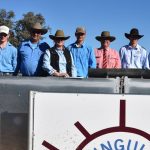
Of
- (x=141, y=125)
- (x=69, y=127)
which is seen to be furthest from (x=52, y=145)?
(x=141, y=125)

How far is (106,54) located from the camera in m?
6.94

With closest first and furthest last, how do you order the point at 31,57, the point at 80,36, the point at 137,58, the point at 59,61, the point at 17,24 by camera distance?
1. the point at 59,61
2. the point at 31,57
3. the point at 80,36
4. the point at 137,58
5. the point at 17,24

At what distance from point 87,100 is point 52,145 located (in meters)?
0.49

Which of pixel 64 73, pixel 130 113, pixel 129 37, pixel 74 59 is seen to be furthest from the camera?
pixel 129 37

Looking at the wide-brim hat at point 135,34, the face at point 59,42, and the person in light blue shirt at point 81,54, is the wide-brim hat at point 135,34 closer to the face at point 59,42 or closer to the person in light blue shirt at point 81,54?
the person in light blue shirt at point 81,54

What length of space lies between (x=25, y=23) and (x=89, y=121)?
3901cm

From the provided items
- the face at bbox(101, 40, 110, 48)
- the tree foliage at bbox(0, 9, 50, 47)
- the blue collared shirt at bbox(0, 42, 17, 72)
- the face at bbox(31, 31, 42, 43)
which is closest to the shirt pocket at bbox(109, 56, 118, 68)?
the face at bbox(101, 40, 110, 48)

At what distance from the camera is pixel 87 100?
159 inches

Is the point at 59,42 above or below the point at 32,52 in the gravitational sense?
above

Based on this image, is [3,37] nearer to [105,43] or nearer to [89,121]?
[105,43]

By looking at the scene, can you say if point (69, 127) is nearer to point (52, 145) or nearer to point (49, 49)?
point (52, 145)

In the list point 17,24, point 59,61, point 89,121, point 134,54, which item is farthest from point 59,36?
point 17,24

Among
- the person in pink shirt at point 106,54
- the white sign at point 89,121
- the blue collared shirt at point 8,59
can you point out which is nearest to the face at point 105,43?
the person in pink shirt at point 106,54

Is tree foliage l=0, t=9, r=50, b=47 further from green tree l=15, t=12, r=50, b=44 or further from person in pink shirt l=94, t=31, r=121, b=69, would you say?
person in pink shirt l=94, t=31, r=121, b=69
